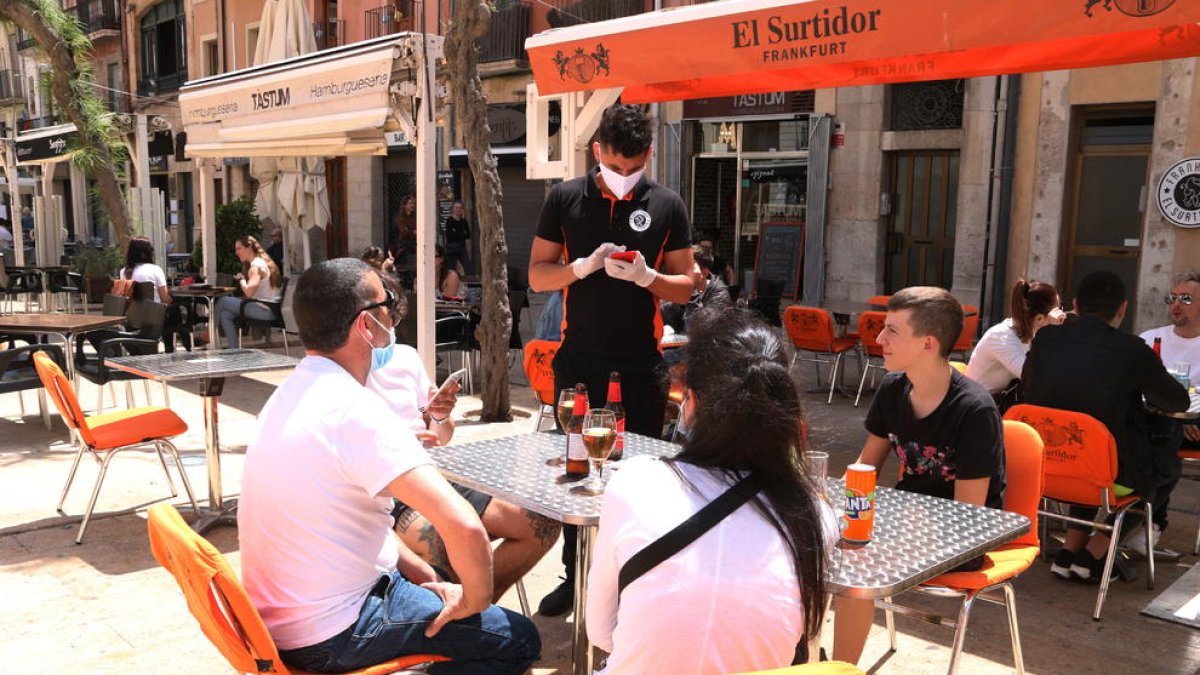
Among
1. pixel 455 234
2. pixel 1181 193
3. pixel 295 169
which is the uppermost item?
pixel 295 169

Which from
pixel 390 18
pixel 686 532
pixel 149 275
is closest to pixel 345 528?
pixel 686 532

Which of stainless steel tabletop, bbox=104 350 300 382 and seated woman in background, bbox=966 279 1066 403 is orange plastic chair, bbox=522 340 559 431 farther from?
seated woman in background, bbox=966 279 1066 403

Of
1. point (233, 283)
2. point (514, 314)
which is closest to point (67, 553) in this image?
point (514, 314)

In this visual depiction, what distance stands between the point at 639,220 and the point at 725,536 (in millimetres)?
2304

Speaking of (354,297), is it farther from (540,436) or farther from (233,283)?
(233,283)

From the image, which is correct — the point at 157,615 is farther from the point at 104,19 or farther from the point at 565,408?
the point at 104,19

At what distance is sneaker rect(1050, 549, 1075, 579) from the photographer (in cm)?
441

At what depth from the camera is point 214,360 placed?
5.26 meters

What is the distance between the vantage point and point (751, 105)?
46.6 ft

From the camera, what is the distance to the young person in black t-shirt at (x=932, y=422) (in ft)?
9.88

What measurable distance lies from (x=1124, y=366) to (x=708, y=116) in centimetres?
1134

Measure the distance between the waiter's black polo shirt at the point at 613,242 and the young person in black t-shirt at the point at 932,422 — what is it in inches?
40.2

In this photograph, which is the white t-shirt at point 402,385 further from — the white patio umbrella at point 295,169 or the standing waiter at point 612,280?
the white patio umbrella at point 295,169

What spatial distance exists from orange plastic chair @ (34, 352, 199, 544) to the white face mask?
2.75 metres
